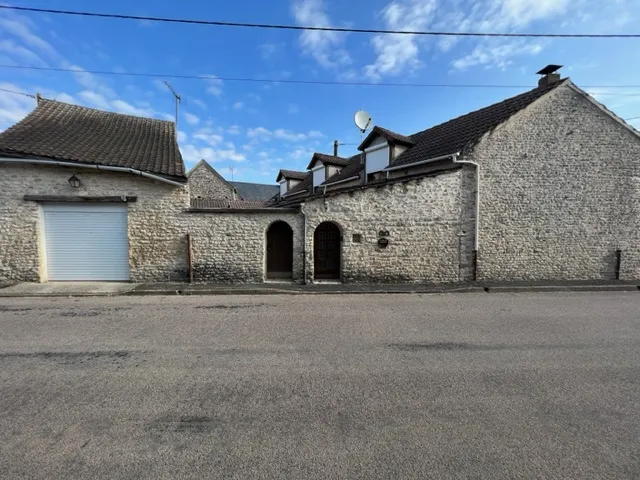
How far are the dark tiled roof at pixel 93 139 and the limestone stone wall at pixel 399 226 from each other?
519cm

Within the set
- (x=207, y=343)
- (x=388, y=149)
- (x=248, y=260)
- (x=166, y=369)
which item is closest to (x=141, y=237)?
(x=248, y=260)

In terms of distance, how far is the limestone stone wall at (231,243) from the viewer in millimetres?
9680

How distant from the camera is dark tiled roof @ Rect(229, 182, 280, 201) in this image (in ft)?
147

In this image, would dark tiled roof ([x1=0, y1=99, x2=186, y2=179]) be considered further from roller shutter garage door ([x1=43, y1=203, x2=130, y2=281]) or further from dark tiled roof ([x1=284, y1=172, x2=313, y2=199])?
dark tiled roof ([x1=284, y1=172, x2=313, y2=199])

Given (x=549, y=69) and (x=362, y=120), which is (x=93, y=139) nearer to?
(x=362, y=120)

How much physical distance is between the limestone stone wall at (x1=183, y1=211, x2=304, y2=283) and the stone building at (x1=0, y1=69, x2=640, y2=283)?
3cm

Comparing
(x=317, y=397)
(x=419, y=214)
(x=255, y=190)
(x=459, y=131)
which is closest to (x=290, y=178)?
(x=459, y=131)

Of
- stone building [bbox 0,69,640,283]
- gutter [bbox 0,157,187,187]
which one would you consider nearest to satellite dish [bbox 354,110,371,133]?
stone building [bbox 0,69,640,283]

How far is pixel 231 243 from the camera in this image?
977cm

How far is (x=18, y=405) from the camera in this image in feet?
10.1

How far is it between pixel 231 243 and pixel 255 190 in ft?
127

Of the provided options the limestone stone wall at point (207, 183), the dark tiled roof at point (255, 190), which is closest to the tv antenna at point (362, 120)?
the limestone stone wall at point (207, 183)

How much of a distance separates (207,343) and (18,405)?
215cm

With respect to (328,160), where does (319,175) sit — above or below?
below
